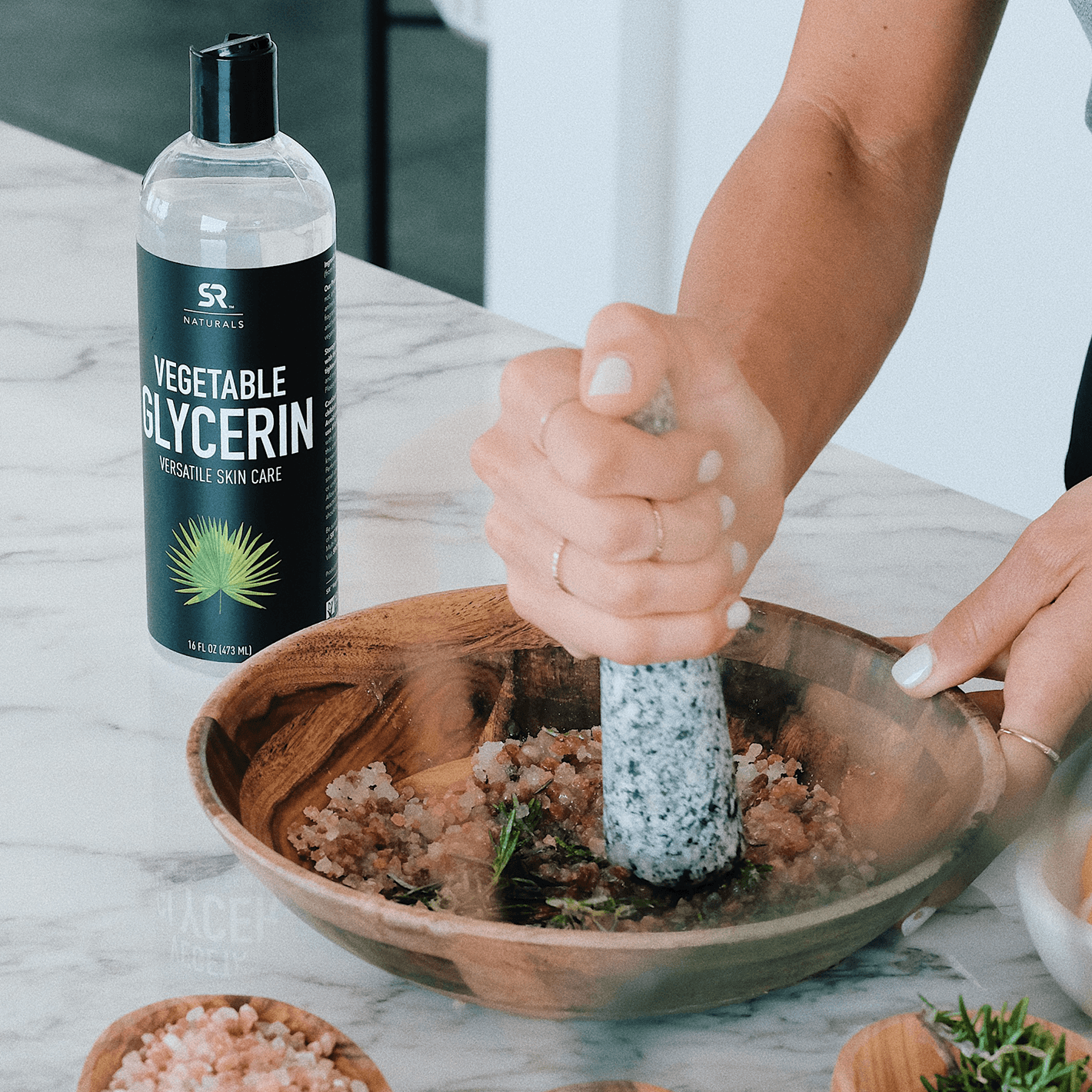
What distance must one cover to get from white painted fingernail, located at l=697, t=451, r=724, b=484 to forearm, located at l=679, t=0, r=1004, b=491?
221 mm

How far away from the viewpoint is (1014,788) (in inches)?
33.9

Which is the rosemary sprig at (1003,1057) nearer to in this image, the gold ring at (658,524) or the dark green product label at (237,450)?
the gold ring at (658,524)

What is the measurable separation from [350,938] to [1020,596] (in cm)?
48

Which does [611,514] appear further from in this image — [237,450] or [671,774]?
[237,450]

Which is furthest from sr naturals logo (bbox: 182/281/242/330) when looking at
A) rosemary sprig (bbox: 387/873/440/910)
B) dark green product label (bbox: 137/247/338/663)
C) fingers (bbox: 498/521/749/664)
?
rosemary sprig (bbox: 387/873/440/910)

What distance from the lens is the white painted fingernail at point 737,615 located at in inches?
32.8

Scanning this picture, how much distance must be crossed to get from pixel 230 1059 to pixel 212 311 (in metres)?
0.45

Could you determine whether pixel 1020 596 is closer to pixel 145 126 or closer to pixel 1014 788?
pixel 1014 788

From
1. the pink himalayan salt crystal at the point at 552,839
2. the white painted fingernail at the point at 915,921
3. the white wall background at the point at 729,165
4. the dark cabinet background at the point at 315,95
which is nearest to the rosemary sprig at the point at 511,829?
the pink himalayan salt crystal at the point at 552,839

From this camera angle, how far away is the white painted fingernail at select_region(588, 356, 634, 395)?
72 cm

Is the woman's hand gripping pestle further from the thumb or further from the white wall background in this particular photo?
the white wall background

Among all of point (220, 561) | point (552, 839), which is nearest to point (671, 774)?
point (552, 839)

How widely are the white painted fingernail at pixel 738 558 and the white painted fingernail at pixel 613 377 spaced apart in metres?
0.15

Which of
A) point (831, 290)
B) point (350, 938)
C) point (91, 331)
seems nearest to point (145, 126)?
point (91, 331)
